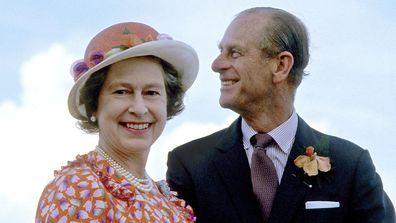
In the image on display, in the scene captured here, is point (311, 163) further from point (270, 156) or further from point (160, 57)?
point (160, 57)

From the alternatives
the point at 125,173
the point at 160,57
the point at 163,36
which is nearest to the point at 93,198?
the point at 125,173

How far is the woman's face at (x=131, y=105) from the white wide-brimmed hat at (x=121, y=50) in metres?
0.06

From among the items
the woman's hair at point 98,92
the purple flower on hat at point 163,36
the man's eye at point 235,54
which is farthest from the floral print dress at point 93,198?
the man's eye at point 235,54

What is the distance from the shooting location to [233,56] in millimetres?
5633

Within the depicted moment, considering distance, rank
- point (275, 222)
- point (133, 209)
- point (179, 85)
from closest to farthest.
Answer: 1. point (133, 209)
2. point (179, 85)
3. point (275, 222)

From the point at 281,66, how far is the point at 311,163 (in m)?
0.69

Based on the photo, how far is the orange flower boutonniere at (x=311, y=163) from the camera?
5340mm

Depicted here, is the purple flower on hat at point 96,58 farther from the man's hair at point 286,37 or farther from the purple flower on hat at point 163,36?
the man's hair at point 286,37

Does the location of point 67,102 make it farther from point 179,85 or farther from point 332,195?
point 332,195

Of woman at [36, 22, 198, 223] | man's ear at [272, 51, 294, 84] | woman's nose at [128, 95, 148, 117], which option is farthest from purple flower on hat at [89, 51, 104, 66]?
man's ear at [272, 51, 294, 84]

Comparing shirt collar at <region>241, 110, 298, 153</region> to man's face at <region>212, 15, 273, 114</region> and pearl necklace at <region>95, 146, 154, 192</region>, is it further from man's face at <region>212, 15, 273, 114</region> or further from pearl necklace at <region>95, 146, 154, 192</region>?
pearl necklace at <region>95, 146, 154, 192</region>

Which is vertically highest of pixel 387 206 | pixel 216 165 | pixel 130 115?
pixel 130 115

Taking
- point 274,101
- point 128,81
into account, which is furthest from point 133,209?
point 274,101

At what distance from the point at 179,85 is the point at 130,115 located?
0.50m
